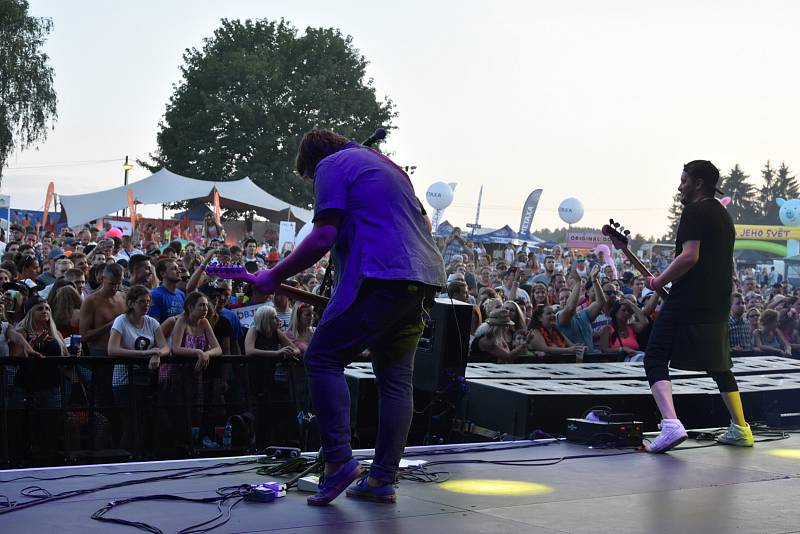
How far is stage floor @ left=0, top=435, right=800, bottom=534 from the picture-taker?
3.69 metres

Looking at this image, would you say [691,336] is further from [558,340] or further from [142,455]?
[558,340]

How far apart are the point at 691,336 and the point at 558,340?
4.86 m

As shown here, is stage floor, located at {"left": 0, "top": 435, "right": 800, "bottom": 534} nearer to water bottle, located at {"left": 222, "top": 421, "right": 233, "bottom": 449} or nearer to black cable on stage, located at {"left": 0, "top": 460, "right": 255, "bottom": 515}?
black cable on stage, located at {"left": 0, "top": 460, "right": 255, "bottom": 515}

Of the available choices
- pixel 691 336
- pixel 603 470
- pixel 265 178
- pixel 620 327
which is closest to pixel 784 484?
pixel 603 470

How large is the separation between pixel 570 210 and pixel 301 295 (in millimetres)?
41287

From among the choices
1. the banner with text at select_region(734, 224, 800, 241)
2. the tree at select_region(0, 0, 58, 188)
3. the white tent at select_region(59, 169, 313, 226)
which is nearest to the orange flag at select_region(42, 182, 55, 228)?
the white tent at select_region(59, 169, 313, 226)

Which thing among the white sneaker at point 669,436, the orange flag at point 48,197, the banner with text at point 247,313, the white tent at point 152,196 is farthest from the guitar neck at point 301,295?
the orange flag at point 48,197

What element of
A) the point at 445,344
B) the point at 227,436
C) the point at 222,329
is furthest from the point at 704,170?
the point at 222,329

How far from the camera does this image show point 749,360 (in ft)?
33.0

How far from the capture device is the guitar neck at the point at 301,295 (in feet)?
13.8

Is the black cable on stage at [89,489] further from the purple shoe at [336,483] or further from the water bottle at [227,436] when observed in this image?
the water bottle at [227,436]

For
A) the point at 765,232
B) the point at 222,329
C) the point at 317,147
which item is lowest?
the point at 222,329

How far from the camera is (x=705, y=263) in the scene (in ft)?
19.8

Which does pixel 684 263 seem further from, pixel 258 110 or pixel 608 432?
pixel 258 110
